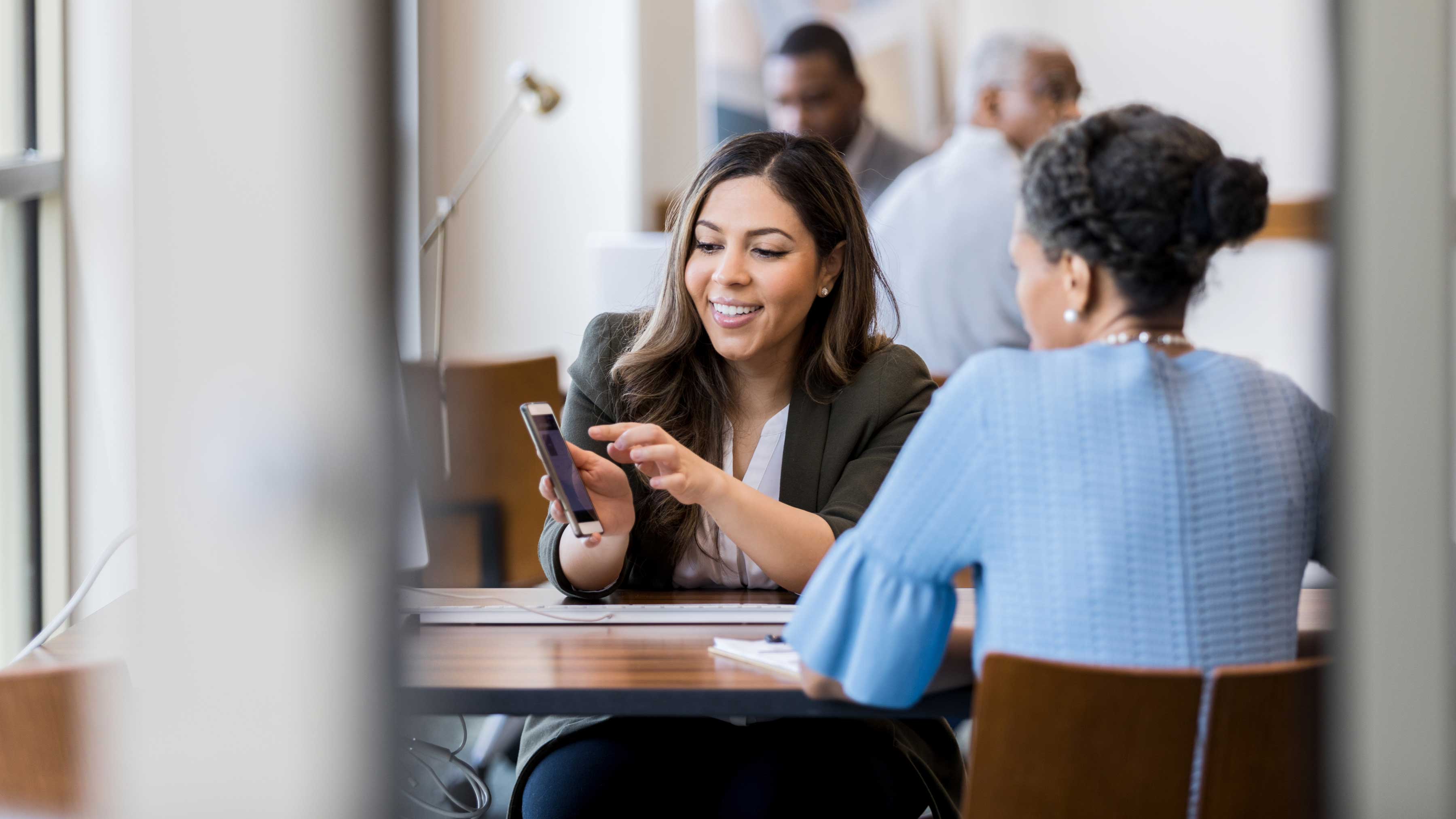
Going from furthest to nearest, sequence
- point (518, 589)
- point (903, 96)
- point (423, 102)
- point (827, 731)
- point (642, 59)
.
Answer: point (903, 96), point (642, 59), point (518, 589), point (827, 731), point (423, 102)

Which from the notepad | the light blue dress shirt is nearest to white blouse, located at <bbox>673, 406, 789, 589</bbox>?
the notepad

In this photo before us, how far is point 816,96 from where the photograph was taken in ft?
14.8

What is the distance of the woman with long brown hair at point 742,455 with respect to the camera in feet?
4.86

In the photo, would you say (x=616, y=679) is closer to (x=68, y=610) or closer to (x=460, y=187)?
(x=68, y=610)

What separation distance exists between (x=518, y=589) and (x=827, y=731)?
46 centimetres

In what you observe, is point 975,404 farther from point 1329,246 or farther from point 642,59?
point 642,59

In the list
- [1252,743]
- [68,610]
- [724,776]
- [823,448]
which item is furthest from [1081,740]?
[68,610]

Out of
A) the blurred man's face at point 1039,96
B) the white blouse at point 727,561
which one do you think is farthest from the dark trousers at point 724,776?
the blurred man's face at point 1039,96

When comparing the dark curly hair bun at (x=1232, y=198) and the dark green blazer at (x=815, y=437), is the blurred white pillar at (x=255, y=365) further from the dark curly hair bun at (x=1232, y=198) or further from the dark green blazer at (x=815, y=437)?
the dark green blazer at (x=815, y=437)

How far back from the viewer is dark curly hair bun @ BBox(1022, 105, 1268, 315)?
1117mm

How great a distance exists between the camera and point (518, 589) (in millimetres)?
1699

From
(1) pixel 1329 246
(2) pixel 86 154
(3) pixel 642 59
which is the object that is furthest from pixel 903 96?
(1) pixel 1329 246

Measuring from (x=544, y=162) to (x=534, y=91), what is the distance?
1100 mm

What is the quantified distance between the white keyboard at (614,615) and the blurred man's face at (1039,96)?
227cm
